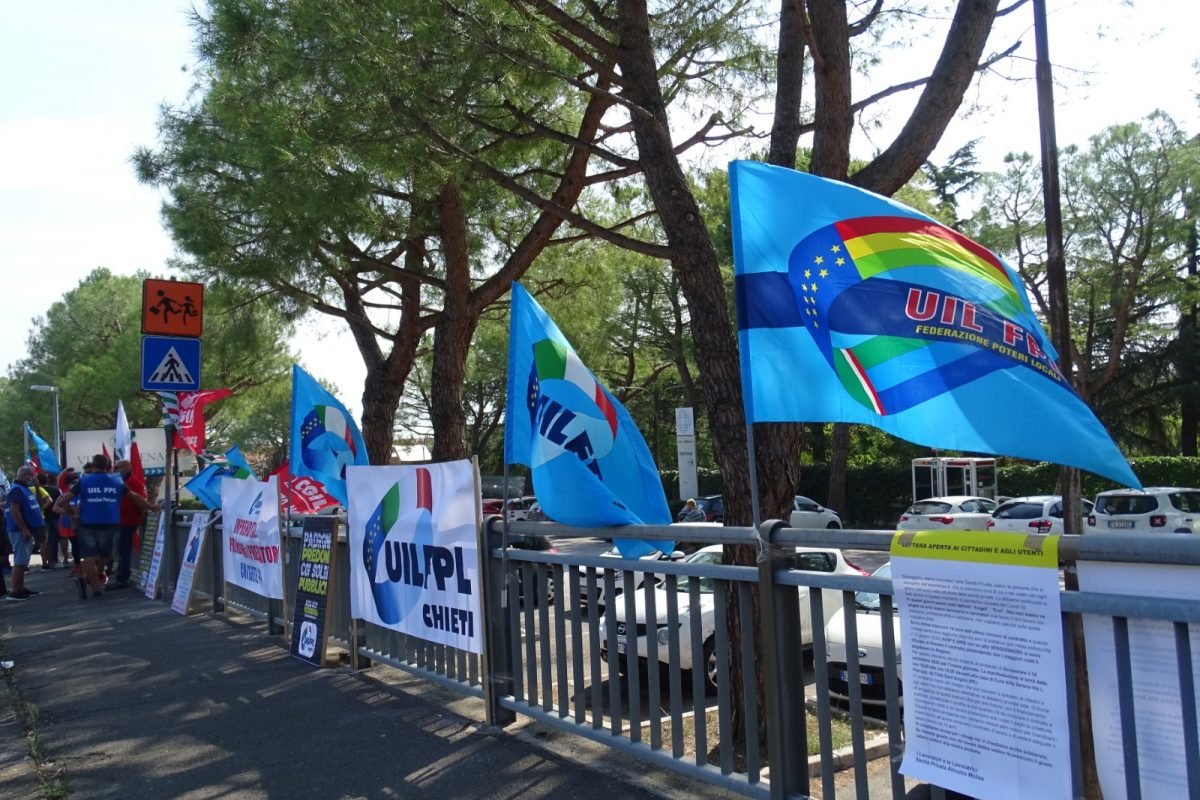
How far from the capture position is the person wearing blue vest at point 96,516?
1398 cm

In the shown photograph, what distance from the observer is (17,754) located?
251 inches

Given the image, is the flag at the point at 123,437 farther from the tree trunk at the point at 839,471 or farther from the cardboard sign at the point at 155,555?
the tree trunk at the point at 839,471

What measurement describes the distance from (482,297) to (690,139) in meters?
4.61

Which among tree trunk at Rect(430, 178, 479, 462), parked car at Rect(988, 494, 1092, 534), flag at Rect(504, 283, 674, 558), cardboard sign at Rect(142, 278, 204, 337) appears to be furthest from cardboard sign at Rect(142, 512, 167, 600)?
parked car at Rect(988, 494, 1092, 534)

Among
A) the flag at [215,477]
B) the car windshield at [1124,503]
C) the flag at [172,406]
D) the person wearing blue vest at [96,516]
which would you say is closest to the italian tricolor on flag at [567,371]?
the flag at [215,477]

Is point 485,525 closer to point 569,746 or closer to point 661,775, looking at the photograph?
point 569,746

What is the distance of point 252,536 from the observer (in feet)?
35.6

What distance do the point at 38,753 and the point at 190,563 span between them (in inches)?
261

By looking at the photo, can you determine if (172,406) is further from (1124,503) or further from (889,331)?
(1124,503)

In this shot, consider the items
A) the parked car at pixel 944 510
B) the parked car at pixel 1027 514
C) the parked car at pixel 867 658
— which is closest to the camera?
the parked car at pixel 867 658

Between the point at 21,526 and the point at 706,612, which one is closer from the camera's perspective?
the point at 706,612

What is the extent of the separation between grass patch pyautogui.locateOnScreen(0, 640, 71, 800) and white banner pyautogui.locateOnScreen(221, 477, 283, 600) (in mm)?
2378

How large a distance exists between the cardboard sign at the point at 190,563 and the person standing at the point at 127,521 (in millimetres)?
2723

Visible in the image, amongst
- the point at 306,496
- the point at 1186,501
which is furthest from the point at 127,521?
the point at 1186,501
